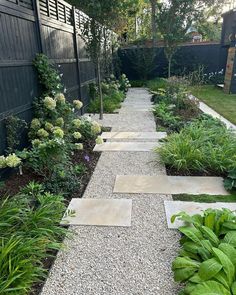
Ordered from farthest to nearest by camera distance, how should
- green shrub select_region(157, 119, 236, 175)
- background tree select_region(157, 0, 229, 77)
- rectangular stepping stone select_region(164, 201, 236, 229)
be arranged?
background tree select_region(157, 0, 229, 77) < green shrub select_region(157, 119, 236, 175) < rectangular stepping stone select_region(164, 201, 236, 229)

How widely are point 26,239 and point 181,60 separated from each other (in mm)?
13215

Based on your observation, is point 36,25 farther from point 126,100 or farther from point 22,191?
point 126,100

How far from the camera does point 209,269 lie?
1521 mm

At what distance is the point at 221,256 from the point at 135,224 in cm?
90

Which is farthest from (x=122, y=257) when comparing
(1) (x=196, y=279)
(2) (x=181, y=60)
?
(2) (x=181, y=60)

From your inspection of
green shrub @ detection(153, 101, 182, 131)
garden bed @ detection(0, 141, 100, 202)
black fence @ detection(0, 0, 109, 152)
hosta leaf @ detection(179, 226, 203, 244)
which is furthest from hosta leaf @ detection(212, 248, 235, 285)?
green shrub @ detection(153, 101, 182, 131)

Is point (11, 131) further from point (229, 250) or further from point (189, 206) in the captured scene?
point (229, 250)

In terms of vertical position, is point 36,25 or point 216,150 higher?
point 36,25

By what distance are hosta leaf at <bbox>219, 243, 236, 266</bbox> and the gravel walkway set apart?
1.31 feet

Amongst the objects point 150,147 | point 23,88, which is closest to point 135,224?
point 150,147

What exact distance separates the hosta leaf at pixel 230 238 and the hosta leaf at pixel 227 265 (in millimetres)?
202

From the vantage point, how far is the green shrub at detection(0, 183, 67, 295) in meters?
1.57

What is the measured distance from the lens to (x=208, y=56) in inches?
529

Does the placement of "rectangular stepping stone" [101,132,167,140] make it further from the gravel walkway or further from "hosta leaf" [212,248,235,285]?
"hosta leaf" [212,248,235,285]
